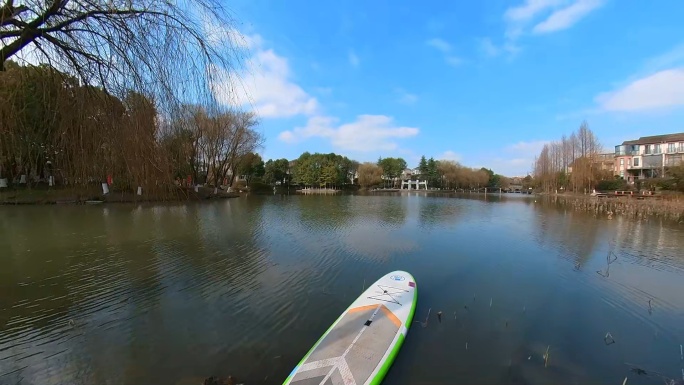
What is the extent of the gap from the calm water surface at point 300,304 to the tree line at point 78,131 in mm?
3314

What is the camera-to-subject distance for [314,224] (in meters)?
19.9

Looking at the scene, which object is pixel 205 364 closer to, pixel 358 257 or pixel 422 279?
pixel 422 279

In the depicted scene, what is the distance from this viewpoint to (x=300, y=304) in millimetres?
7473

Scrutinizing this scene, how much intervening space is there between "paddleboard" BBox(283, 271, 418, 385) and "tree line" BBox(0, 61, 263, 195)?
118 inches

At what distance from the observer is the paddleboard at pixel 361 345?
4211mm

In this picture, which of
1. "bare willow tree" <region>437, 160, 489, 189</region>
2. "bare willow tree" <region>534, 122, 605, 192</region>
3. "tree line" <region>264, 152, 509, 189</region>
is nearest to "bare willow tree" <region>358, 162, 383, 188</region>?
"tree line" <region>264, 152, 509, 189</region>

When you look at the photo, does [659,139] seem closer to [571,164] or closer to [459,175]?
[571,164]

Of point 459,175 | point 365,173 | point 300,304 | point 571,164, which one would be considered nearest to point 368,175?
point 365,173

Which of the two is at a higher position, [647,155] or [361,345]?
[647,155]

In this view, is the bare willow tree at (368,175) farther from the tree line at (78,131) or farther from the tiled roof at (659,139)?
the tree line at (78,131)

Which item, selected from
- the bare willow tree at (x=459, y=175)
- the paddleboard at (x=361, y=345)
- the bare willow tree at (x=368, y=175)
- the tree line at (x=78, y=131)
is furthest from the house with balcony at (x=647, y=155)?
the tree line at (x=78, y=131)

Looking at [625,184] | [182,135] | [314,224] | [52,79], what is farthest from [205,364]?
[625,184]

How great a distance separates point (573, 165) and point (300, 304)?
202 ft

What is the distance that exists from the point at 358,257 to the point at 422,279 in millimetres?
2960
